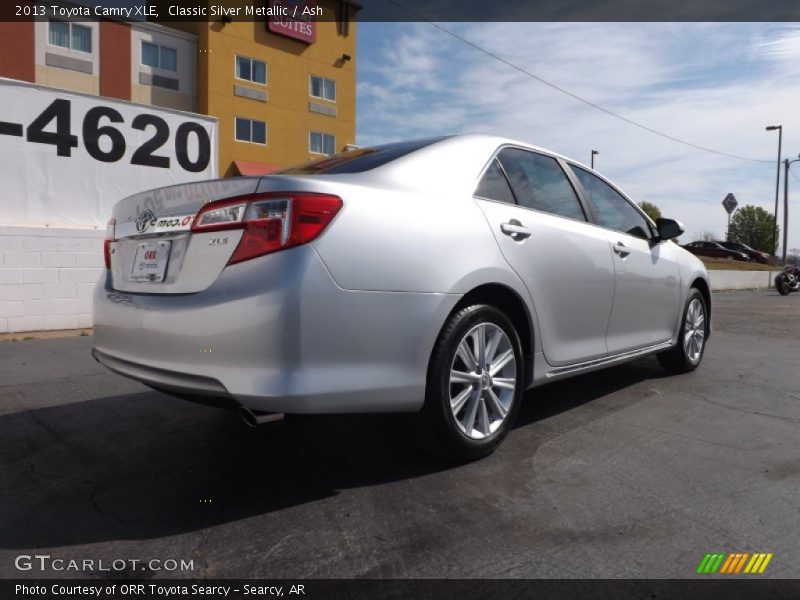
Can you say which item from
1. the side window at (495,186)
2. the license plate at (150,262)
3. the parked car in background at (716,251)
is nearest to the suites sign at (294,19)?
the parked car in background at (716,251)

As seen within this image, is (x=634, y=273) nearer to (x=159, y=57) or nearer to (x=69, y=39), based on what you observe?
(x=69, y=39)

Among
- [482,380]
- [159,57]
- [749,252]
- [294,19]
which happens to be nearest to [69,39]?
[159,57]

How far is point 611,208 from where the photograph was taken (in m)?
4.39

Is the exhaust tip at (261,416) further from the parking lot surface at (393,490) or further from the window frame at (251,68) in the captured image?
the window frame at (251,68)

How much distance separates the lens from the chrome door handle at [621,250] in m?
4.10

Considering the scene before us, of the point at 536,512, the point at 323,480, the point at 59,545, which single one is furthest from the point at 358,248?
the point at 59,545

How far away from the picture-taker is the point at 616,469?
3.00 m

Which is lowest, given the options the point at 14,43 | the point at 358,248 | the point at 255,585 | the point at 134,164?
the point at 255,585

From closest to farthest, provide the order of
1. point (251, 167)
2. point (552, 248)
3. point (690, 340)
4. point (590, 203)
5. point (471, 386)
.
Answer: point (471, 386) → point (552, 248) → point (590, 203) → point (690, 340) → point (251, 167)

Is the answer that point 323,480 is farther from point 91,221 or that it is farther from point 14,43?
point 14,43

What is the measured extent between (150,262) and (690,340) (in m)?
4.35

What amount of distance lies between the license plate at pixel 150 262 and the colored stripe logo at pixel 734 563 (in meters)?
2.31

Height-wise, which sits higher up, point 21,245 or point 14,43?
point 14,43

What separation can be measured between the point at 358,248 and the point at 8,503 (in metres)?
1.76
